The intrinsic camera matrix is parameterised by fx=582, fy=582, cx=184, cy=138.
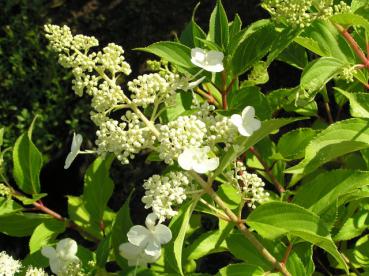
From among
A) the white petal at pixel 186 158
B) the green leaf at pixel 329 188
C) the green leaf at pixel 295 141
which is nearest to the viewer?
the white petal at pixel 186 158

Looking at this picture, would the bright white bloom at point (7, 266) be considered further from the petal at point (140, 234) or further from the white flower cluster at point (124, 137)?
the white flower cluster at point (124, 137)

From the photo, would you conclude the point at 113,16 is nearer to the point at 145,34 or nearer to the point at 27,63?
the point at 145,34

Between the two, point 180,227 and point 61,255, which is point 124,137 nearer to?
point 180,227

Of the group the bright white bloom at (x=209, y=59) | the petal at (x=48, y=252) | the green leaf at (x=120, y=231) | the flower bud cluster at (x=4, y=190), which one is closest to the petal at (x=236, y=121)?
the bright white bloom at (x=209, y=59)

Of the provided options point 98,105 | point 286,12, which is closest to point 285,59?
point 286,12

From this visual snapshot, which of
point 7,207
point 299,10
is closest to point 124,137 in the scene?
point 299,10

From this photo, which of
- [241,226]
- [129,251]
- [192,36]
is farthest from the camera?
[192,36]

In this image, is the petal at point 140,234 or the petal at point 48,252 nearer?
the petal at point 140,234
